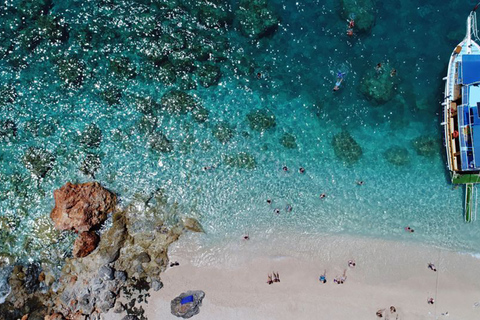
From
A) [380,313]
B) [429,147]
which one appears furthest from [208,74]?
[380,313]

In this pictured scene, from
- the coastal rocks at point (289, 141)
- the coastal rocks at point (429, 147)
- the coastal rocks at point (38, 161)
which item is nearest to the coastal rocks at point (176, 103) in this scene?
the coastal rocks at point (289, 141)

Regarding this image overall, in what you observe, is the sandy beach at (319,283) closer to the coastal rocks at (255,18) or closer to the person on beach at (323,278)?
the person on beach at (323,278)

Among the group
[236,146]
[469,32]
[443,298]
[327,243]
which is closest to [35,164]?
[236,146]

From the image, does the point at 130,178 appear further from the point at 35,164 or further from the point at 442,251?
the point at 442,251

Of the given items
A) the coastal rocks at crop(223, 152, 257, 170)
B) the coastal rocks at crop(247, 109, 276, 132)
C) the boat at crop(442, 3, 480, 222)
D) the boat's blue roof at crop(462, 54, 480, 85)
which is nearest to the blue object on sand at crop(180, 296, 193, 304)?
the coastal rocks at crop(223, 152, 257, 170)

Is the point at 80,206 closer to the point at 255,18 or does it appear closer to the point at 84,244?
the point at 84,244

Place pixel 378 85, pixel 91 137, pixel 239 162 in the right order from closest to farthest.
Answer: pixel 91 137
pixel 239 162
pixel 378 85
